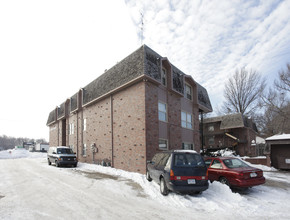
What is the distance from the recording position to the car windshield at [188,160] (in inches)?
308

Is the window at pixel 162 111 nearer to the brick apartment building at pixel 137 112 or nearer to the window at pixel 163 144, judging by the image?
the brick apartment building at pixel 137 112

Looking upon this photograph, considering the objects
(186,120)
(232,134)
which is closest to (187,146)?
(186,120)

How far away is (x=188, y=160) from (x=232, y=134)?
28165 millimetres

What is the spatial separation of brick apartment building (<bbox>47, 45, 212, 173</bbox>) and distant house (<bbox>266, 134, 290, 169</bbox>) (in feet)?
21.2

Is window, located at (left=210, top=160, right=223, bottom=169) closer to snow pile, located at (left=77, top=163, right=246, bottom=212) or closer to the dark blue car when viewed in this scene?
snow pile, located at (left=77, top=163, right=246, bottom=212)

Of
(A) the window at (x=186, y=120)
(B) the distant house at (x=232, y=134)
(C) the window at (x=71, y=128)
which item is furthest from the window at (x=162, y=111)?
(B) the distant house at (x=232, y=134)

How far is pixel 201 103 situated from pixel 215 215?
16.5 metres

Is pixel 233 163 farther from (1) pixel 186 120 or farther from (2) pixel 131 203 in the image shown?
(1) pixel 186 120

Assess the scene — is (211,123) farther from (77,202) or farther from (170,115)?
Result: (77,202)

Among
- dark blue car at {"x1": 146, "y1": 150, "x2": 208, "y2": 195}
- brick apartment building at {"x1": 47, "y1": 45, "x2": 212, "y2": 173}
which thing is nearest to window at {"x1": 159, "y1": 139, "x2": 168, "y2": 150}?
brick apartment building at {"x1": 47, "y1": 45, "x2": 212, "y2": 173}

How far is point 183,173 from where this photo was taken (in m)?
7.57

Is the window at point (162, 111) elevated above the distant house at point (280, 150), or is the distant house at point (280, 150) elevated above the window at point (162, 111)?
the window at point (162, 111)

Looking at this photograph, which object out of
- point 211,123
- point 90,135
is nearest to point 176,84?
point 90,135

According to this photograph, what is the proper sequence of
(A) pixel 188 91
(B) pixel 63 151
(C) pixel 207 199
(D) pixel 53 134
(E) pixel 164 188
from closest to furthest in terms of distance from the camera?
(C) pixel 207 199, (E) pixel 164 188, (B) pixel 63 151, (A) pixel 188 91, (D) pixel 53 134
